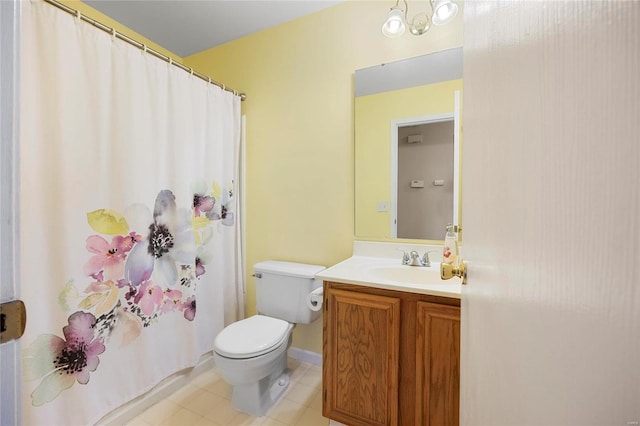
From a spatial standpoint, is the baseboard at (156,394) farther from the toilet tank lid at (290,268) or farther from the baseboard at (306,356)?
the toilet tank lid at (290,268)

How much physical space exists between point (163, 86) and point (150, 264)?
3.39ft

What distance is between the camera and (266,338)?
1.42m

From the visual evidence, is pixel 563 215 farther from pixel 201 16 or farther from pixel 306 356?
pixel 201 16

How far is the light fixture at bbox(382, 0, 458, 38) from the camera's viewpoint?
132 centimetres

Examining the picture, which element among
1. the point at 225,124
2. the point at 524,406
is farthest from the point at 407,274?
the point at 225,124

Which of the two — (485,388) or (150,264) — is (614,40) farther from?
(150,264)

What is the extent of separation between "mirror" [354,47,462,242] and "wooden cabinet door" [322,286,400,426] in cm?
57

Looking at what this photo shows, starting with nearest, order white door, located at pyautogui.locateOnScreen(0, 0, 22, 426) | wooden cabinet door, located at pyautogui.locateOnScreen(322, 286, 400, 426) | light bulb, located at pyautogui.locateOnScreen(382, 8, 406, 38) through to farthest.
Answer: white door, located at pyautogui.locateOnScreen(0, 0, 22, 426)
wooden cabinet door, located at pyautogui.locateOnScreen(322, 286, 400, 426)
light bulb, located at pyautogui.locateOnScreen(382, 8, 406, 38)

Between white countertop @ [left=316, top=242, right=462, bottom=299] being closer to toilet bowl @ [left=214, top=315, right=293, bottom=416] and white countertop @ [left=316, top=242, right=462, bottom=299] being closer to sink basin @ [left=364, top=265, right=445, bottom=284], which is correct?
sink basin @ [left=364, top=265, right=445, bottom=284]

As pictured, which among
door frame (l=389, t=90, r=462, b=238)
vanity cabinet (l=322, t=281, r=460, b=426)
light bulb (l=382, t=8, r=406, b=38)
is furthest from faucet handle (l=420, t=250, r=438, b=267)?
light bulb (l=382, t=8, r=406, b=38)

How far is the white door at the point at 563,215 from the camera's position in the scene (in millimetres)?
174

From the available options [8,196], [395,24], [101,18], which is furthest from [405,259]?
[101,18]

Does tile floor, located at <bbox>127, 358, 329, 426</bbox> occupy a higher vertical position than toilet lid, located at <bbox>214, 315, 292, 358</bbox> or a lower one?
lower

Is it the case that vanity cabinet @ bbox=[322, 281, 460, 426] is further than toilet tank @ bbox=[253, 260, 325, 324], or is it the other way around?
toilet tank @ bbox=[253, 260, 325, 324]
